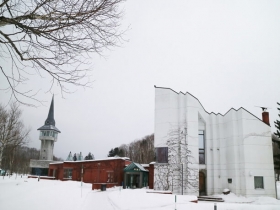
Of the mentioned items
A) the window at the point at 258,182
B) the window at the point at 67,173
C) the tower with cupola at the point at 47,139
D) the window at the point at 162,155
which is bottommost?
the window at the point at 67,173

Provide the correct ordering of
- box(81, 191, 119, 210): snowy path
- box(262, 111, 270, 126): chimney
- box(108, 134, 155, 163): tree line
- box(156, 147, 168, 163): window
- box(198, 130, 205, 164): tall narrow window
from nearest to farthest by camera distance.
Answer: box(81, 191, 119, 210): snowy path, box(156, 147, 168, 163): window, box(262, 111, 270, 126): chimney, box(198, 130, 205, 164): tall narrow window, box(108, 134, 155, 163): tree line

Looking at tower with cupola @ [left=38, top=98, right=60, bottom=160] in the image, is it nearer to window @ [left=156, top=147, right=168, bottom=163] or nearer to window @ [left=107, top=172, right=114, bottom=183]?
window @ [left=107, top=172, right=114, bottom=183]

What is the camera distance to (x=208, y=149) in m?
26.7

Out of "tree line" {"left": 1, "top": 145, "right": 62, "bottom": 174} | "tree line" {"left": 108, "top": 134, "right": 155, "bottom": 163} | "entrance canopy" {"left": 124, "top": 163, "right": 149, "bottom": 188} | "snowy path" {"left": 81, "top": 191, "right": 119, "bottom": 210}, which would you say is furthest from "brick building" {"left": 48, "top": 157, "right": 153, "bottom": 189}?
"tree line" {"left": 108, "top": 134, "right": 155, "bottom": 163}

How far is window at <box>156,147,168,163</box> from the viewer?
25.4m

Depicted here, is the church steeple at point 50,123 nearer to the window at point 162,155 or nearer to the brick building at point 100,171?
the brick building at point 100,171

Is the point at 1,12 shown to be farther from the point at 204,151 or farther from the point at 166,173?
the point at 204,151

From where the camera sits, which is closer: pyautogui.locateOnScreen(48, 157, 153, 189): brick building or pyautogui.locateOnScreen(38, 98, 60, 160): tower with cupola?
pyautogui.locateOnScreen(48, 157, 153, 189): brick building

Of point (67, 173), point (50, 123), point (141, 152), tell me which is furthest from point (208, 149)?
point (50, 123)

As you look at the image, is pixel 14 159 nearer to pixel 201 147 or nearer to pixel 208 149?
pixel 201 147

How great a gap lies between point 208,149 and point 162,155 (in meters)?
5.16

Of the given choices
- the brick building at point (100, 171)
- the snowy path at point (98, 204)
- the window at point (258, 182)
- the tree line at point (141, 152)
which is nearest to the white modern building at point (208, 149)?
the window at point (258, 182)

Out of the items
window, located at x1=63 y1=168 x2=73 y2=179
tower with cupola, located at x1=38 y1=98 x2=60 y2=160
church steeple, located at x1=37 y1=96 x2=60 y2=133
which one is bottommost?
window, located at x1=63 y1=168 x2=73 y2=179

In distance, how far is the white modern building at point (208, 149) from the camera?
2362cm
